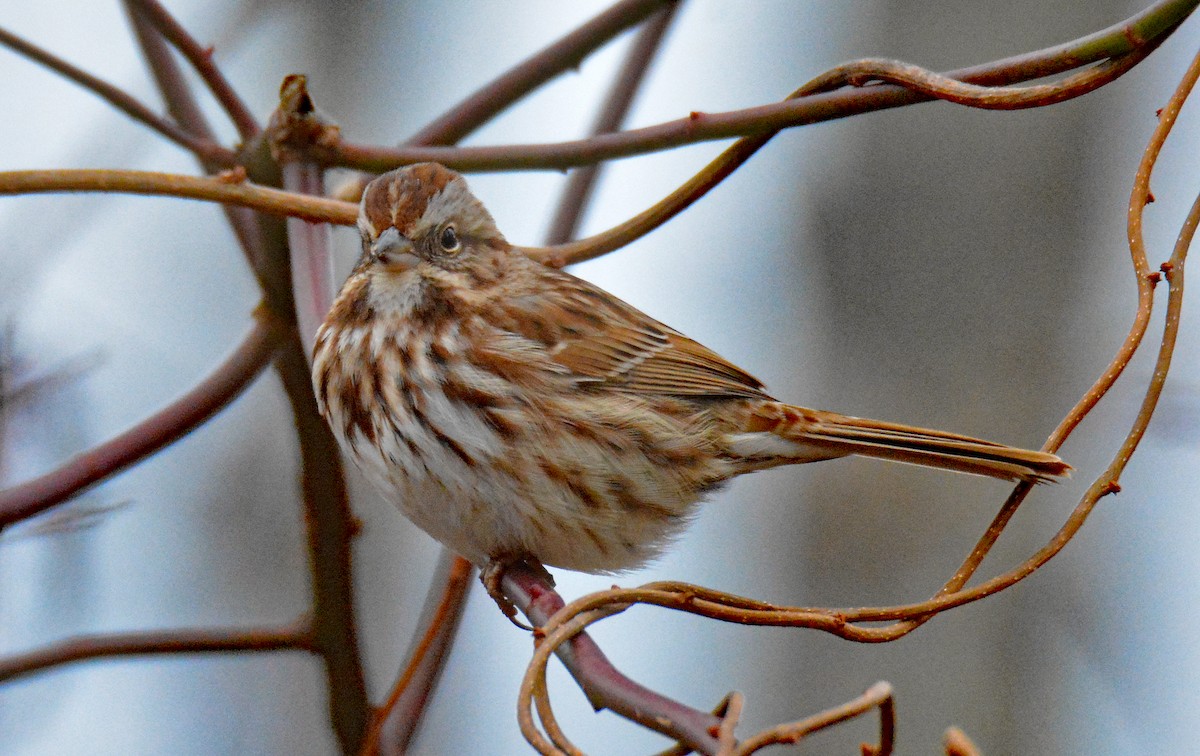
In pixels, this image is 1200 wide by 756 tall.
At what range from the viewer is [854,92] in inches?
85.7

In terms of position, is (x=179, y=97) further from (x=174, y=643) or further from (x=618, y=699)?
(x=618, y=699)

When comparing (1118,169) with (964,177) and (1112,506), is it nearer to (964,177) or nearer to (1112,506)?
(964,177)

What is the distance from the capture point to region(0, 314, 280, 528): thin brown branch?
86.4 inches

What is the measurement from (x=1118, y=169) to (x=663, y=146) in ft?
13.9

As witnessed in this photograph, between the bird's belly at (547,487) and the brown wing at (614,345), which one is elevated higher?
the brown wing at (614,345)

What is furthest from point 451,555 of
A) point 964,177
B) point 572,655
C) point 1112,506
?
point 964,177

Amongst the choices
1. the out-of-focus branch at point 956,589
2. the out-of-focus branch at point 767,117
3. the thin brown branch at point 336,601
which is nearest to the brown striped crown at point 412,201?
the out-of-focus branch at point 767,117

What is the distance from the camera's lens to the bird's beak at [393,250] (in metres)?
2.77

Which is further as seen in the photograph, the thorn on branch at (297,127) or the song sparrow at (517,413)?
the song sparrow at (517,413)

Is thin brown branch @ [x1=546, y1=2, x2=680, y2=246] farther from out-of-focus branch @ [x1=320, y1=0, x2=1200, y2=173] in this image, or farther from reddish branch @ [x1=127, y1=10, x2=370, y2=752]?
reddish branch @ [x1=127, y1=10, x2=370, y2=752]

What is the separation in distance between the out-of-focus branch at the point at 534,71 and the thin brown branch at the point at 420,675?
0.96 metres

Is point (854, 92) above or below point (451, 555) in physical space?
above

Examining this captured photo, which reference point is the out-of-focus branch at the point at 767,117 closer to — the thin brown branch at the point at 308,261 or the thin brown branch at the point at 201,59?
the thin brown branch at the point at 308,261

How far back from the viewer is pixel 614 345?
10.7ft
